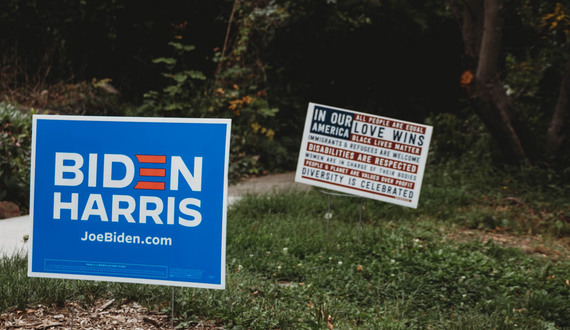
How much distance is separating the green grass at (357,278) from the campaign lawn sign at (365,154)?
53 centimetres

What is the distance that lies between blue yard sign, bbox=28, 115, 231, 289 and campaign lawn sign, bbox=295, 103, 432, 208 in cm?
311

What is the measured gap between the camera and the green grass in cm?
344

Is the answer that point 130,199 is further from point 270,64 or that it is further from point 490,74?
point 270,64

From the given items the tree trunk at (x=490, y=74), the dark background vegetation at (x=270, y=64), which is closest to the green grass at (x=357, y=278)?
the tree trunk at (x=490, y=74)

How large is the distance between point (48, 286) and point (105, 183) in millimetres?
1020

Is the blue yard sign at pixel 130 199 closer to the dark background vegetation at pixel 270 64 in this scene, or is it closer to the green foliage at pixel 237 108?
the dark background vegetation at pixel 270 64

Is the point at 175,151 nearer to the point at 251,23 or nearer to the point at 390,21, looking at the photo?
the point at 251,23

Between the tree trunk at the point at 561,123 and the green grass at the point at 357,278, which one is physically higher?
the tree trunk at the point at 561,123

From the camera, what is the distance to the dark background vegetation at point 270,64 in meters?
11.0

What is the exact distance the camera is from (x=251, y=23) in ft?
38.9

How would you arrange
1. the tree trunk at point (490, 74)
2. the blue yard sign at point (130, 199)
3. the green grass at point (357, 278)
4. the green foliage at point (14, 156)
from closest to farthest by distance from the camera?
the blue yard sign at point (130, 199) → the green grass at point (357, 278) → the green foliage at point (14, 156) → the tree trunk at point (490, 74)

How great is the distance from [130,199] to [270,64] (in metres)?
10.1

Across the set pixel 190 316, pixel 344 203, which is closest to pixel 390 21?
pixel 344 203

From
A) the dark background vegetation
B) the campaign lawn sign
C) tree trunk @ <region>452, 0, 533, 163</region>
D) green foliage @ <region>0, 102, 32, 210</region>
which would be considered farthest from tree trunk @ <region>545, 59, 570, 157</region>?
green foliage @ <region>0, 102, 32, 210</region>
